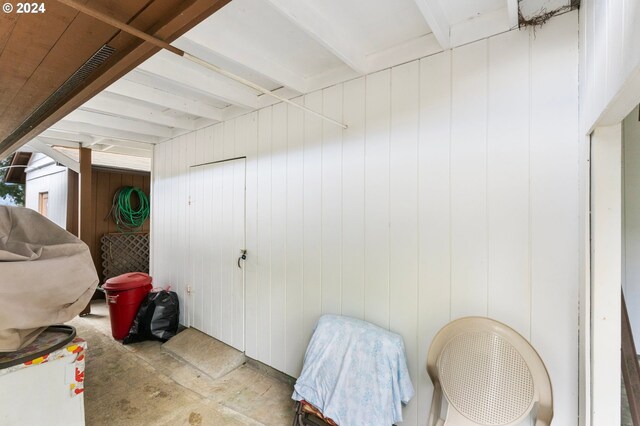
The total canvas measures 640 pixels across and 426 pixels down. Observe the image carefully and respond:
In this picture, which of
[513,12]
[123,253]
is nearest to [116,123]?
[123,253]

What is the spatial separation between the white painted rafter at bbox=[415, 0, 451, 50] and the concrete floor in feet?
9.10

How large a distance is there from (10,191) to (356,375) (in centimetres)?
959

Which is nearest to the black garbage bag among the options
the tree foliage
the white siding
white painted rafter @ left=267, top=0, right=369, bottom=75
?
the white siding

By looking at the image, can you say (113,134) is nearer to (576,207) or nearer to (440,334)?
(440,334)

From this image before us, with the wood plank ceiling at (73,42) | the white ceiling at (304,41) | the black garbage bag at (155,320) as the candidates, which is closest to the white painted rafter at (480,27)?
the white ceiling at (304,41)

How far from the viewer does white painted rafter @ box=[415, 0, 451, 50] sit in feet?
4.46

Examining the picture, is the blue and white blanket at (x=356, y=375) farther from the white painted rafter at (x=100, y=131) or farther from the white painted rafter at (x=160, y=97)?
the white painted rafter at (x=100, y=131)

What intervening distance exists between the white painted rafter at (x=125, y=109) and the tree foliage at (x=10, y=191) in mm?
6095

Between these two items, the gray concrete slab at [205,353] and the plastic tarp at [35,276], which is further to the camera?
the gray concrete slab at [205,353]

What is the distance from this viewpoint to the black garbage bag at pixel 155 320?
132 inches

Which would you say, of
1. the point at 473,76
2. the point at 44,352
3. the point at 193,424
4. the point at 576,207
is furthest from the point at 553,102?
the point at 193,424

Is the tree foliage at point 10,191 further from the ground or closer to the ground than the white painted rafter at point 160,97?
closer to the ground

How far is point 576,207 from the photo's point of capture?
139cm

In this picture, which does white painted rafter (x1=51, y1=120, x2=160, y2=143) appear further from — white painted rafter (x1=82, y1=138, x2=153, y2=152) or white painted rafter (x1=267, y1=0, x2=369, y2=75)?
white painted rafter (x1=267, y1=0, x2=369, y2=75)
